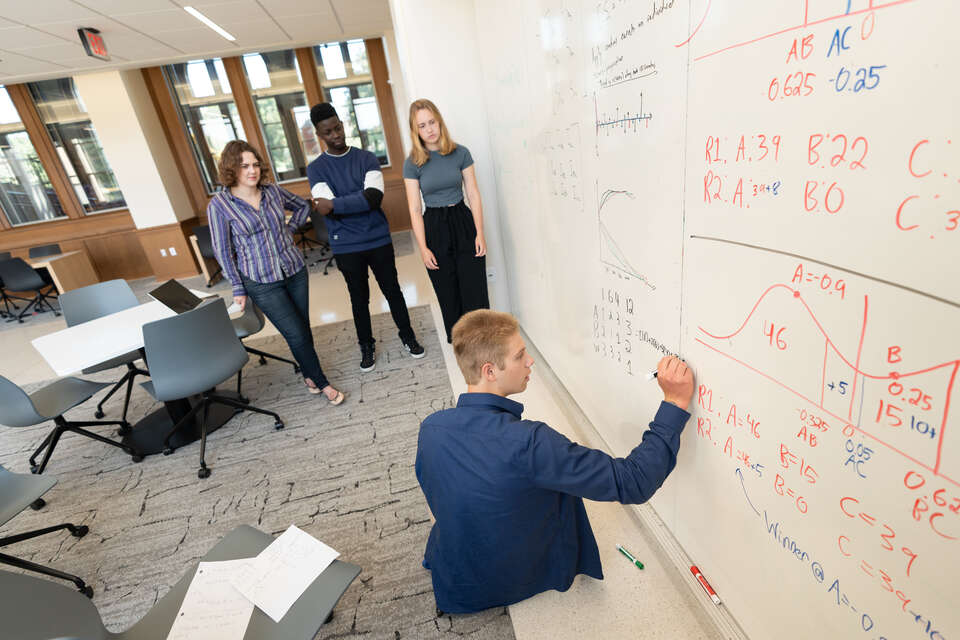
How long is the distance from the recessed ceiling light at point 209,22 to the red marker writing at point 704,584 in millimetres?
5614

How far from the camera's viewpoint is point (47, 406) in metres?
2.34

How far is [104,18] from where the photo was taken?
4.00 m

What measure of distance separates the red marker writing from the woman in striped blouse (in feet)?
7.31

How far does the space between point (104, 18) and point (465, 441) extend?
5.36m


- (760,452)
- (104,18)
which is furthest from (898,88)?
Answer: (104,18)

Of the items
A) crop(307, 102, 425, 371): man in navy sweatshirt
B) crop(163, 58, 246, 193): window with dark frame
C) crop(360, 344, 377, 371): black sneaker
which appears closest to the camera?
crop(307, 102, 425, 371): man in navy sweatshirt

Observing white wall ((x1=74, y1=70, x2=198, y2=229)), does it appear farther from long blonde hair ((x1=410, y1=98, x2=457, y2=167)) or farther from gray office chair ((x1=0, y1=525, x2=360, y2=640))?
gray office chair ((x1=0, y1=525, x2=360, y2=640))

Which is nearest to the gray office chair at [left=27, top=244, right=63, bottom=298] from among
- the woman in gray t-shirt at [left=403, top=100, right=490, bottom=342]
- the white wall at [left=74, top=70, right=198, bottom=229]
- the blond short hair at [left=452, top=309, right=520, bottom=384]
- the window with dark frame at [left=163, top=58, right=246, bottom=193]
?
the white wall at [left=74, top=70, right=198, bottom=229]

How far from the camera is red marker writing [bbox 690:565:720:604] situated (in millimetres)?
1289

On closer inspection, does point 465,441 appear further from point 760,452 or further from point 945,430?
point 945,430

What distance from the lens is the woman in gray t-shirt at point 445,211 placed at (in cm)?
248

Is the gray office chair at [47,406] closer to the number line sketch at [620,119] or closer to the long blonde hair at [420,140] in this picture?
the long blonde hair at [420,140]

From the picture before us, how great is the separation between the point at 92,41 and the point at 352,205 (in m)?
3.98

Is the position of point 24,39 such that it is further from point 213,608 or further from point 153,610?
point 213,608
